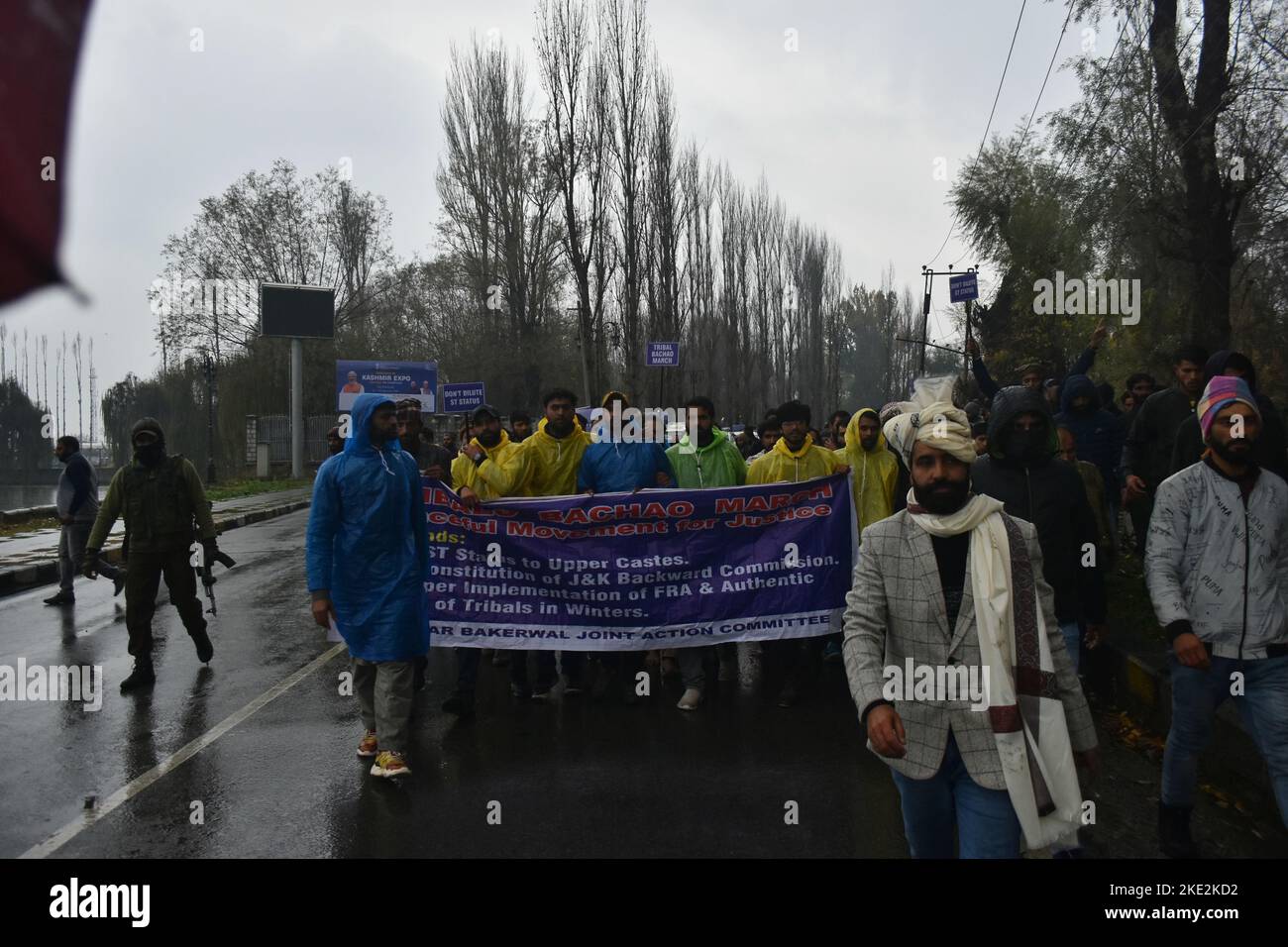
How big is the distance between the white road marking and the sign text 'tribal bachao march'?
1325 millimetres

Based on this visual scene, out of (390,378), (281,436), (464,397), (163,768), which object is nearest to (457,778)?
(163,768)

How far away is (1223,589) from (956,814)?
1.74 meters

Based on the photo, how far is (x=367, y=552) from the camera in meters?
5.15

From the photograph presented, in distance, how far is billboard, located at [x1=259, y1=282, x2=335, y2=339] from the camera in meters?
40.2

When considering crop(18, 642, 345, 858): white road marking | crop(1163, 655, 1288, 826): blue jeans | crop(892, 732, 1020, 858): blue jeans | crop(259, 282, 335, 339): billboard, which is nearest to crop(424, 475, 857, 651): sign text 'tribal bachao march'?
crop(18, 642, 345, 858): white road marking

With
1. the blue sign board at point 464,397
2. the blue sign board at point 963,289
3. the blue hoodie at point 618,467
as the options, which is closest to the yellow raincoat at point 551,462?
the blue hoodie at point 618,467

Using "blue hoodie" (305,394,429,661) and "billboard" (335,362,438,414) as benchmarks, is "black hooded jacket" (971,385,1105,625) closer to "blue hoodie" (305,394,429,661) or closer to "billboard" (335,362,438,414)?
"blue hoodie" (305,394,429,661)

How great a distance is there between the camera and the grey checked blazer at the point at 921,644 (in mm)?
2693

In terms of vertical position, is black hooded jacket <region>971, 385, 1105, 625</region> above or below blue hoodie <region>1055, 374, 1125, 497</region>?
below

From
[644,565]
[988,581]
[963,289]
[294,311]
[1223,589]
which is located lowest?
[644,565]

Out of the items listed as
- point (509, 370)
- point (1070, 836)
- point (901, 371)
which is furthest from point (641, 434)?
point (901, 371)

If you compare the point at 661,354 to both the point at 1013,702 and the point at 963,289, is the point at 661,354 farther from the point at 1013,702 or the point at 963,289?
the point at 1013,702
